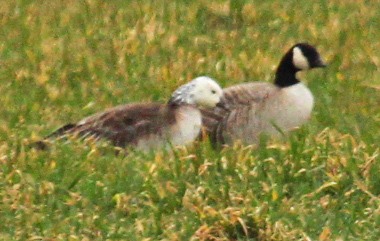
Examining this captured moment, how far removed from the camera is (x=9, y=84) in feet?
34.9

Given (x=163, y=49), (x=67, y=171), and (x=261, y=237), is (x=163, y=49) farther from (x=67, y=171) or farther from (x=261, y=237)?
(x=261, y=237)

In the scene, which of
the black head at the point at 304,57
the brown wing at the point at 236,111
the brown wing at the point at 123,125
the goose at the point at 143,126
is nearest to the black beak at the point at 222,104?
the brown wing at the point at 236,111

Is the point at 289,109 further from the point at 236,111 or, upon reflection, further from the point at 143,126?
the point at 143,126

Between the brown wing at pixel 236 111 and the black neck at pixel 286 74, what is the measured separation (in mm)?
Result: 146

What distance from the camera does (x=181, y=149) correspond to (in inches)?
316

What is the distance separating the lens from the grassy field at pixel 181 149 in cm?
711

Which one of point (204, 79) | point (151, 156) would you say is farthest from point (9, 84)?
point (151, 156)

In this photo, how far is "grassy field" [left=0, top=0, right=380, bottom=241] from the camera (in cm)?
711

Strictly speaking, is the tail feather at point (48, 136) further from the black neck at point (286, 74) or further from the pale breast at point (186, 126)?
the black neck at point (286, 74)

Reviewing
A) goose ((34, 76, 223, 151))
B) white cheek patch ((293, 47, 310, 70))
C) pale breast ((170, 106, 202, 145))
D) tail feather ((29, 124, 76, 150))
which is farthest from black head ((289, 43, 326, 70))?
tail feather ((29, 124, 76, 150))

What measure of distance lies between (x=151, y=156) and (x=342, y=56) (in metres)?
3.77

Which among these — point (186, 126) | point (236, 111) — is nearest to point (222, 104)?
point (236, 111)

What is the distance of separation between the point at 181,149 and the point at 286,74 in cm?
214

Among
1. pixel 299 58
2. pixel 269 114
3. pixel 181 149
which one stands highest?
pixel 299 58
